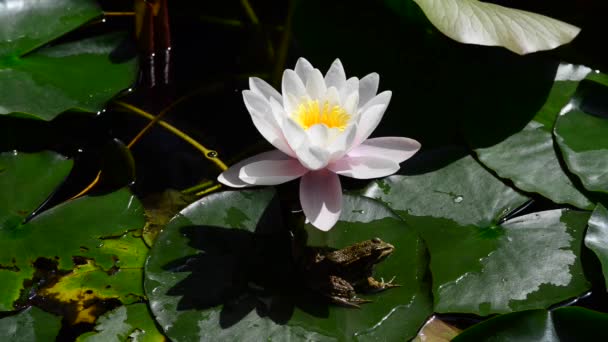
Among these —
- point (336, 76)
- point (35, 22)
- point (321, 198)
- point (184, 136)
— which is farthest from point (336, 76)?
point (35, 22)

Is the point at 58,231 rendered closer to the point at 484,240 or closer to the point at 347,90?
the point at 347,90

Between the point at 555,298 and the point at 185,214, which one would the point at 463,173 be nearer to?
the point at 555,298

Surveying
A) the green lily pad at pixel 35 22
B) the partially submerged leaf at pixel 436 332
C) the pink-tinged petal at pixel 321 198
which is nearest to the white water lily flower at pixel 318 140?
the pink-tinged petal at pixel 321 198

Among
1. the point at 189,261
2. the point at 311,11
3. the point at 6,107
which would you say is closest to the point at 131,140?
the point at 6,107

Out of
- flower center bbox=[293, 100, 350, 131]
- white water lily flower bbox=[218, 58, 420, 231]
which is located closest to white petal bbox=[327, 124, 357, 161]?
white water lily flower bbox=[218, 58, 420, 231]

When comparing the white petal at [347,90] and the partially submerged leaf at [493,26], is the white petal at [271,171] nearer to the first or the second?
the white petal at [347,90]

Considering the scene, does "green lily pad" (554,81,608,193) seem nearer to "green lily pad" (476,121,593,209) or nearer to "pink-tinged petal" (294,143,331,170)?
"green lily pad" (476,121,593,209)
